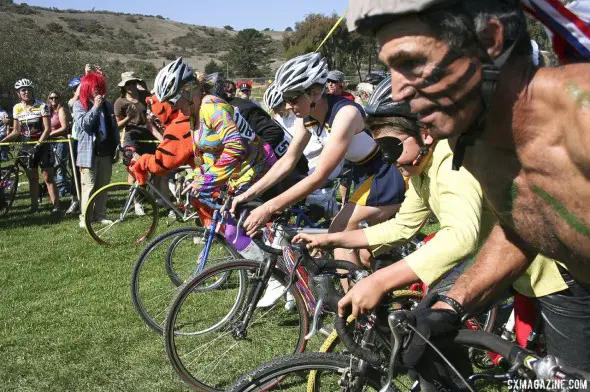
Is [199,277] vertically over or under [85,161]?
over

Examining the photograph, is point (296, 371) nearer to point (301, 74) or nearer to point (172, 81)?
point (301, 74)

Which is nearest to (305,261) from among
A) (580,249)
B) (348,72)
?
(580,249)

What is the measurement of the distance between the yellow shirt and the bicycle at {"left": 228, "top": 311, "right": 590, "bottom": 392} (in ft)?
1.12

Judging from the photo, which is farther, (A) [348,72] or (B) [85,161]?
(A) [348,72]

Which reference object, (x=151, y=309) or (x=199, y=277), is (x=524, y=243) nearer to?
(x=199, y=277)

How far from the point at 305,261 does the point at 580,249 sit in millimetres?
1715

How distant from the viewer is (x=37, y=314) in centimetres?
596

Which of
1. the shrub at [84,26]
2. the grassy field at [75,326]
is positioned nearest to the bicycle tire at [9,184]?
the grassy field at [75,326]

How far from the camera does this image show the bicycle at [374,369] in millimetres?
1601

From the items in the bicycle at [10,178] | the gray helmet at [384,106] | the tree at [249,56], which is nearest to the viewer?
the gray helmet at [384,106]

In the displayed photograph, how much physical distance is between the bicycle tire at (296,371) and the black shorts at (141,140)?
8006mm

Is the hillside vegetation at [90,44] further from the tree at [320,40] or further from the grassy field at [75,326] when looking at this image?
the grassy field at [75,326]

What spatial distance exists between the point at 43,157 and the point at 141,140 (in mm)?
1900

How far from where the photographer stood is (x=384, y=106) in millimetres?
3168
